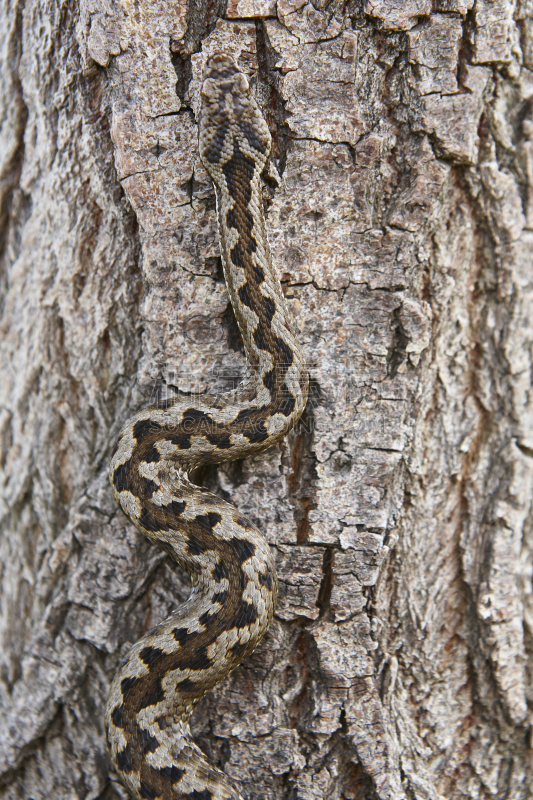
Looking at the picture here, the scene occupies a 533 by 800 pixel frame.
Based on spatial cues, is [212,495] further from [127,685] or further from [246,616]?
[127,685]

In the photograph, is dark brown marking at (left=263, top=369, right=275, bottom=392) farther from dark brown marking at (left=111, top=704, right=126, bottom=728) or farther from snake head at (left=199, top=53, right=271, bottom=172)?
dark brown marking at (left=111, top=704, right=126, bottom=728)

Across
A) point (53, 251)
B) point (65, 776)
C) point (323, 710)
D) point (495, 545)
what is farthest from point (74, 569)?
point (495, 545)

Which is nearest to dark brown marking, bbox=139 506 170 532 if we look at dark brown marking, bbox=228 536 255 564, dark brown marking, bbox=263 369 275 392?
dark brown marking, bbox=228 536 255 564

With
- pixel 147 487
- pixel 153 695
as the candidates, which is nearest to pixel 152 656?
pixel 153 695

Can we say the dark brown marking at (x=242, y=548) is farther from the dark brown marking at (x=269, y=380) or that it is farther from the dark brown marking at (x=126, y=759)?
the dark brown marking at (x=126, y=759)

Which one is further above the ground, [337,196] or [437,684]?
[337,196]

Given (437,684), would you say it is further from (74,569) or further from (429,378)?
(74,569)
